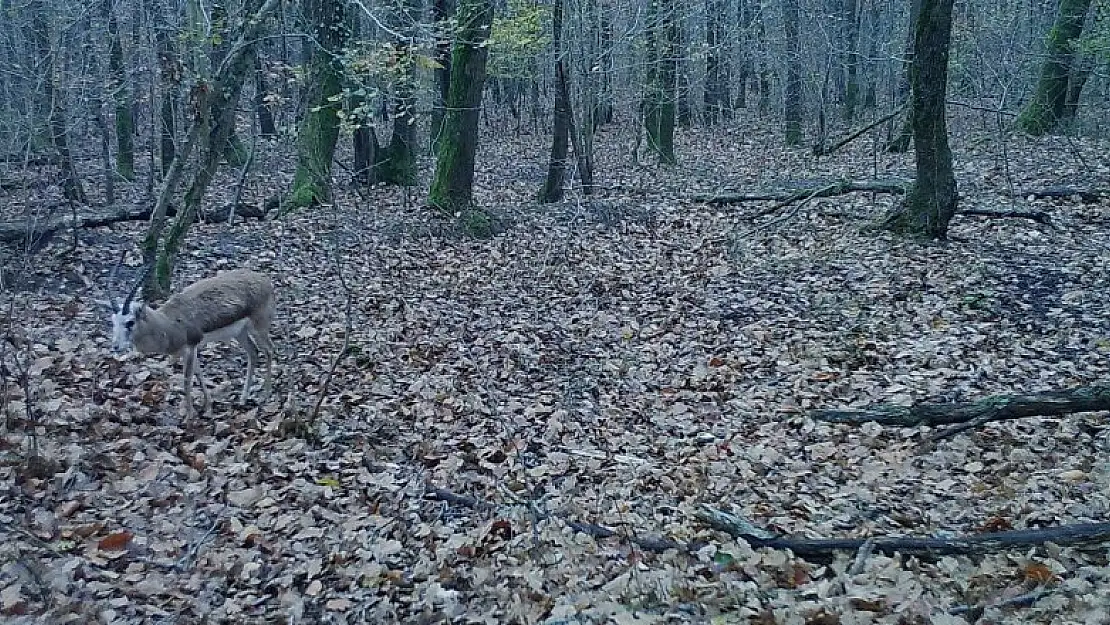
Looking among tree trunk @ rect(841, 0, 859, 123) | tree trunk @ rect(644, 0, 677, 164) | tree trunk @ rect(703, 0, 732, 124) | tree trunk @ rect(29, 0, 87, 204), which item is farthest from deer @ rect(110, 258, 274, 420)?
tree trunk @ rect(703, 0, 732, 124)

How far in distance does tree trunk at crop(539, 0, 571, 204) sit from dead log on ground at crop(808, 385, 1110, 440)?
36.3 ft

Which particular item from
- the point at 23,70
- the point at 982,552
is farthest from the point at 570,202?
the point at 982,552

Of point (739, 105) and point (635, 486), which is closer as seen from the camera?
point (635, 486)

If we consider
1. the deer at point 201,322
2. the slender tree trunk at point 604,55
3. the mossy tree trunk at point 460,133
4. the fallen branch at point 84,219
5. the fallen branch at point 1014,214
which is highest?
the slender tree trunk at point 604,55

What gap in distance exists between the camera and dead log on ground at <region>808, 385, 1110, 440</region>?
7438 mm

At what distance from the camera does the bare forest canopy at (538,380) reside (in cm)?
581

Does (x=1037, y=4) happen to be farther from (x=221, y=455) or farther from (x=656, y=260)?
(x=221, y=455)

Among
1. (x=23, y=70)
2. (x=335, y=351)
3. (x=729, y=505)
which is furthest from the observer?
(x=23, y=70)

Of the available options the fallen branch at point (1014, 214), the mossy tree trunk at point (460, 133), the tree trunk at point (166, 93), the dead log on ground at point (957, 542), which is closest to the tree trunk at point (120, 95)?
the tree trunk at point (166, 93)

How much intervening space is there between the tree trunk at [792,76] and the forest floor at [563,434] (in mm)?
12981

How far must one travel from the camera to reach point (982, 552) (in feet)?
18.4

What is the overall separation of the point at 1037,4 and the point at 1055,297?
936 inches

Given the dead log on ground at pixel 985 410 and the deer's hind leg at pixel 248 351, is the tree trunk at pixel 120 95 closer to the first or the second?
the deer's hind leg at pixel 248 351

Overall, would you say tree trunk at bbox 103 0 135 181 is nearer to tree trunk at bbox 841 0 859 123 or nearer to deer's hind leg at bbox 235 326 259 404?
deer's hind leg at bbox 235 326 259 404
